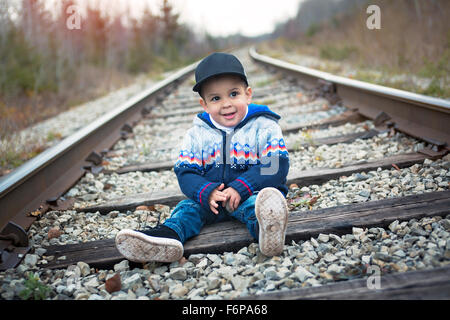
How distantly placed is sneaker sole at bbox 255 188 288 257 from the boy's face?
60 cm

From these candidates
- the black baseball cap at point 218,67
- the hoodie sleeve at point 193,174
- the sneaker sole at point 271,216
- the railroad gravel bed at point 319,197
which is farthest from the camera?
the railroad gravel bed at point 319,197

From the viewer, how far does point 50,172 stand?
2861 mm

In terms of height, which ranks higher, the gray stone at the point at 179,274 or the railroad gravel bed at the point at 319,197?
the railroad gravel bed at the point at 319,197

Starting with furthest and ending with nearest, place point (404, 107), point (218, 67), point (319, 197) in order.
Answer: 1. point (404, 107)
2. point (319, 197)
3. point (218, 67)

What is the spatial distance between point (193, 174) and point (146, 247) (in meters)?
0.56

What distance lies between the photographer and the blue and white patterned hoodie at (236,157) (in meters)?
2.08

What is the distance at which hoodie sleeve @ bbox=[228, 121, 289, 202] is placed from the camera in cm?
207

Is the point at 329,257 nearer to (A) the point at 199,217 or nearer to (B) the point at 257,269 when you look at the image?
(B) the point at 257,269

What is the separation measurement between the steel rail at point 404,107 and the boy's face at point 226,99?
1455mm

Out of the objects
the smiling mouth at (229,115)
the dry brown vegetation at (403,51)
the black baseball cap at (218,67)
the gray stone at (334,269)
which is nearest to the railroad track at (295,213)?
the gray stone at (334,269)

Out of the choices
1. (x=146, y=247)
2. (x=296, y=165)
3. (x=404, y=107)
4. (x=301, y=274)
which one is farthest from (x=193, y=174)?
(x=404, y=107)

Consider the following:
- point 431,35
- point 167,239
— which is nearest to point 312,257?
point 167,239

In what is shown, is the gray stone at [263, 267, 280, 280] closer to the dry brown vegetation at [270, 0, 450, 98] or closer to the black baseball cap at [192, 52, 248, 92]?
the black baseball cap at [192, 52, 248, 92]

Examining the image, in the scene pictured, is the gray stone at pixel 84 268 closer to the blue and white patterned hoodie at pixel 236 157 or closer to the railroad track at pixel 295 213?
the railroad track at pixel 295 213
